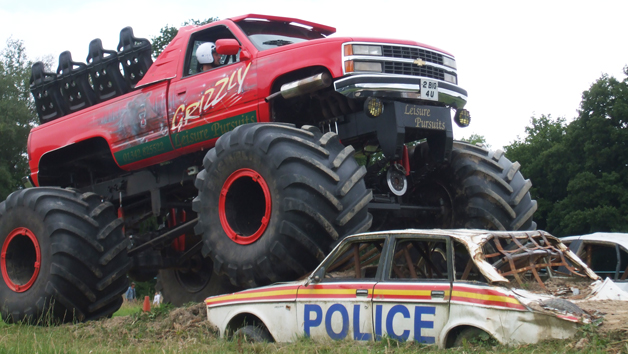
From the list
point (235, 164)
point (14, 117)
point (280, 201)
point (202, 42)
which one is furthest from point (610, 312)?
point (14, 117)

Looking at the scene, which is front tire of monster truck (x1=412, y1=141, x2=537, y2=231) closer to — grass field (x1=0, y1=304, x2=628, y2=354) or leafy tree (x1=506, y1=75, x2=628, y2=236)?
grass field (x1=0, y1=304, x2=628, y2=354)

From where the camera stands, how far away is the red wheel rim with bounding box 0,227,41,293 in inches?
366

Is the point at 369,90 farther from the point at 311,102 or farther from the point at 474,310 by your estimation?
the point at 474,310

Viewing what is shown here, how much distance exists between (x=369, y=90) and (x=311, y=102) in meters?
1.15

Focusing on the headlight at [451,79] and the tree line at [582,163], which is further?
the tree line at [582,163]

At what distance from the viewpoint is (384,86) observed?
7.73 meters

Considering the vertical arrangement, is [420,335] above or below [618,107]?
below

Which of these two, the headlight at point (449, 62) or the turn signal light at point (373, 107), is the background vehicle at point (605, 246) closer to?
the headlight at point (449, 62)

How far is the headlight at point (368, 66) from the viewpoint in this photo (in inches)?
304

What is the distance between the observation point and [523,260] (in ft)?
19.3

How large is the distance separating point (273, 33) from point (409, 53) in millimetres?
2095

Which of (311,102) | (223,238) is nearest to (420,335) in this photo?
(223,238)

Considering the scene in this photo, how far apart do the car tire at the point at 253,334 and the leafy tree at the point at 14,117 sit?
130 ft

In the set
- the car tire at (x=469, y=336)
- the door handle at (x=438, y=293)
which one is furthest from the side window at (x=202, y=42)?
the car tire at (x=469, y=336)
